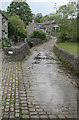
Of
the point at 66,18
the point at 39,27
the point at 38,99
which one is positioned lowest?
the point at 38,99

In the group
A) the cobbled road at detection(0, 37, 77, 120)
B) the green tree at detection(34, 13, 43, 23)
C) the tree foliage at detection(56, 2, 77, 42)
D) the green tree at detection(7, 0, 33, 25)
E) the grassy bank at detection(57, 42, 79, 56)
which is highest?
the green tree at detection(34, 13, 43, 23)

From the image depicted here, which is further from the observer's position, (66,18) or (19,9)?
(19,9)

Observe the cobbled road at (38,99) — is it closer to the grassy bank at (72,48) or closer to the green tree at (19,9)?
the grassy bank at (72,48)

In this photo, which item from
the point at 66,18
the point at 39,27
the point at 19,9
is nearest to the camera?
the point at 66,18

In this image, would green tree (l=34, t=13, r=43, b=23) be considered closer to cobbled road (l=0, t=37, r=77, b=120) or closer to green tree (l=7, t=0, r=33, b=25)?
green tree (l=7, t=0, r=33, b=25)

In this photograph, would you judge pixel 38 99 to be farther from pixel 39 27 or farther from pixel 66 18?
pixel 39 27

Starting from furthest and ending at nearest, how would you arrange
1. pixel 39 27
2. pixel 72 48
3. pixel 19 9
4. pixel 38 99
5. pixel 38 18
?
pixel 38 18 < pixel 39 27 < pixel 19 9 < pixel 72 48 < pixel 38 99

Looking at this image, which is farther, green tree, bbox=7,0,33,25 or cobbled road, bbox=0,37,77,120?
green tree, bbox=7,0,33,25

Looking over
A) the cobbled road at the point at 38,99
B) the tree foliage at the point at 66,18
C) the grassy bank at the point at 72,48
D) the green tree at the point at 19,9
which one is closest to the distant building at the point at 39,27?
the green tree at the point at 19,9

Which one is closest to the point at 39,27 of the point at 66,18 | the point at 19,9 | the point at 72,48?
the point at 19,9

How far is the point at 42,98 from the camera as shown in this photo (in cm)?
556

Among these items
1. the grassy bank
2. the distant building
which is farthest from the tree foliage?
the distant building

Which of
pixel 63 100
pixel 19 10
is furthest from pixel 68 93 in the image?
pixel 19 10

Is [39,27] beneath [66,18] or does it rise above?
above
